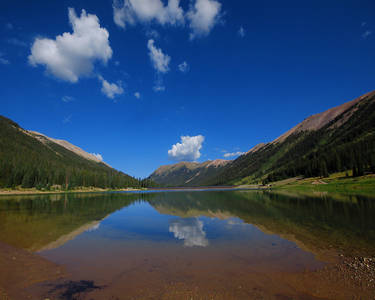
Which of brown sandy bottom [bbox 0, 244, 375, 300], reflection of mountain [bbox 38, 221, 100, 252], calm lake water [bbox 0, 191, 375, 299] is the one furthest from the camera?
reflection of mountain [bbox 38, 221, 100, 252]

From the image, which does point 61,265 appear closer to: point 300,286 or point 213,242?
point 213,242

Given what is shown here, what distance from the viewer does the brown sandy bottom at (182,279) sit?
9.25 metres

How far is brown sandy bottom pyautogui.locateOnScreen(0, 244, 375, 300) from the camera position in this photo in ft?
30.3

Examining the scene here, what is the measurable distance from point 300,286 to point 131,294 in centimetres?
788

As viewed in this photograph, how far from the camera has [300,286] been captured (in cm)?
999

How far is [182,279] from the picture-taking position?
11016 millimetres

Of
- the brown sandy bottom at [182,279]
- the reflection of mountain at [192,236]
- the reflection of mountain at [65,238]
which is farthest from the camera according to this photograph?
the reflection of mountain at [192,236]

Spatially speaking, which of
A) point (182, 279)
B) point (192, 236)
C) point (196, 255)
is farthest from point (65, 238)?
point (182, 279)

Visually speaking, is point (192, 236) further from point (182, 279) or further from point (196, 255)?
point (182, 279)

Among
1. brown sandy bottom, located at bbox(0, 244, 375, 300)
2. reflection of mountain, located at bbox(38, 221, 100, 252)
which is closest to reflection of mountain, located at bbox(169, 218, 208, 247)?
brown sandy bottom, located at bbox(0, 244, 375, 300)

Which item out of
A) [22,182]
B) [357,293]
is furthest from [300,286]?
[22,182]

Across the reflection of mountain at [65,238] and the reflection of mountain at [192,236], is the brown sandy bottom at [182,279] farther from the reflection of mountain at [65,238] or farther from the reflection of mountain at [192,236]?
the reflection of mountain at [192,236]

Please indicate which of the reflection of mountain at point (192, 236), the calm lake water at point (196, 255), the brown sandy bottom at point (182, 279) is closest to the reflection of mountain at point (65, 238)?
the calm lake water at point (196, 255)

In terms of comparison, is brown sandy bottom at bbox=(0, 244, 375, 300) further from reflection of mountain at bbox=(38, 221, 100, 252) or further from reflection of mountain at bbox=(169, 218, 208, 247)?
reflection of mountain at bbox=(169, 218, 208, 247)
